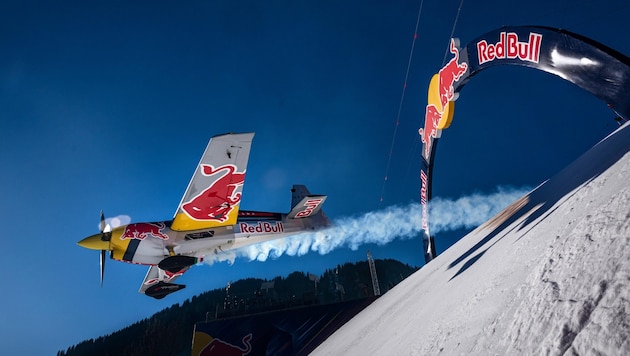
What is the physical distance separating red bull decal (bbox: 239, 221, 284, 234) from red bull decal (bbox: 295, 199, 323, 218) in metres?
1.22

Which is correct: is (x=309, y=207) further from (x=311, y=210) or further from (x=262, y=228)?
(x=262, y=228)

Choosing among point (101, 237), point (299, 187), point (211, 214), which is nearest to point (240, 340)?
point (211, 214)

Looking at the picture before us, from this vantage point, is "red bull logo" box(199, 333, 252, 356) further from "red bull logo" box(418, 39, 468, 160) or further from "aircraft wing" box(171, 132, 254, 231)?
"red bull logo" box(418, 39, 468, 160)

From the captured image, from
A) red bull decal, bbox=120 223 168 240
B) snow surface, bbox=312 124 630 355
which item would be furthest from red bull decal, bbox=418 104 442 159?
red bull decal, bbox=120 223 168 240

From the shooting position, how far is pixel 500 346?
1.30 m

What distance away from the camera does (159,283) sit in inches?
558

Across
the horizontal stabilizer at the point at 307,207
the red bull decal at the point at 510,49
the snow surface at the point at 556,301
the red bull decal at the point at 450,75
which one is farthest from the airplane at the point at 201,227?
the snow surface at the point at 556,301

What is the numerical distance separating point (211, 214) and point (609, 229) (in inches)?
477

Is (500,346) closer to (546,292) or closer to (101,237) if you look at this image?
(546,292)

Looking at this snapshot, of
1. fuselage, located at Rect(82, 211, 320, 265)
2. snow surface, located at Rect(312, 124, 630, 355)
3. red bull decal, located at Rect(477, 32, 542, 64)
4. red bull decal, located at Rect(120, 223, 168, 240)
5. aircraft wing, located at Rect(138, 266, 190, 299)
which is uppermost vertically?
red bull decal, located at Rect(477, 32, 542, 64)

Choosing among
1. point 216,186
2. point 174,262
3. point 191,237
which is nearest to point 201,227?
point 191,237

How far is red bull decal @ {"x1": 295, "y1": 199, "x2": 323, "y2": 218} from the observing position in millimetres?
14297

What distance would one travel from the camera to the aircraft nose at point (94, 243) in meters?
10.7

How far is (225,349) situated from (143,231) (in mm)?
6025
